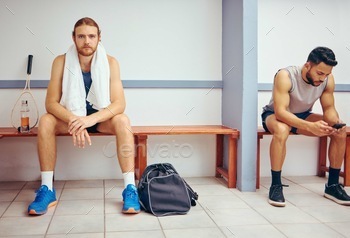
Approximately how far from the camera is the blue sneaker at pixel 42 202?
2.25m

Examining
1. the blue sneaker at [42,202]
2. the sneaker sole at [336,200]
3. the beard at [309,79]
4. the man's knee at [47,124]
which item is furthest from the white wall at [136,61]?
the sneaker sole at [336,200]

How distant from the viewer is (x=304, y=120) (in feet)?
8.93

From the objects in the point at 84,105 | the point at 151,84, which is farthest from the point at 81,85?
the point at 151,84

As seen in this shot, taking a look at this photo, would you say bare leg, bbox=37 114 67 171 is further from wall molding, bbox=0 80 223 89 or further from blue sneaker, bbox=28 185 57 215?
wall molding, bbox=0 80 223 89

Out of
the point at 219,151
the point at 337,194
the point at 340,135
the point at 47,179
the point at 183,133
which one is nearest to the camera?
the point at 47,179

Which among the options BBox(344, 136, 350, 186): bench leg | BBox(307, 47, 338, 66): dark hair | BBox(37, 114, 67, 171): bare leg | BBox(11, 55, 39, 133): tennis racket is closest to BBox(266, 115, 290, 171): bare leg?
BBox(307, 47, 338, 66): dark hair

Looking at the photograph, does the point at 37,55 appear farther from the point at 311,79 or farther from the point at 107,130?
the point at 311,79

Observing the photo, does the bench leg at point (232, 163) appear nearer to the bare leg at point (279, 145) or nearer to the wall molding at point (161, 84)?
the bare leg at point (279, 145)

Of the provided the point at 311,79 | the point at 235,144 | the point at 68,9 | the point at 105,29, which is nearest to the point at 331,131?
the point at 311,79

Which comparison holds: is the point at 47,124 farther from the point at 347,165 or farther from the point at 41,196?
the point at 347,165

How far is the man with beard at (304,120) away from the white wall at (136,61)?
747 mm

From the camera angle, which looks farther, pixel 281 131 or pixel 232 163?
pixel 232 163

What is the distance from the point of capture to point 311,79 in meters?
2.65

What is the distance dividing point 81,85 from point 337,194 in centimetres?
188
